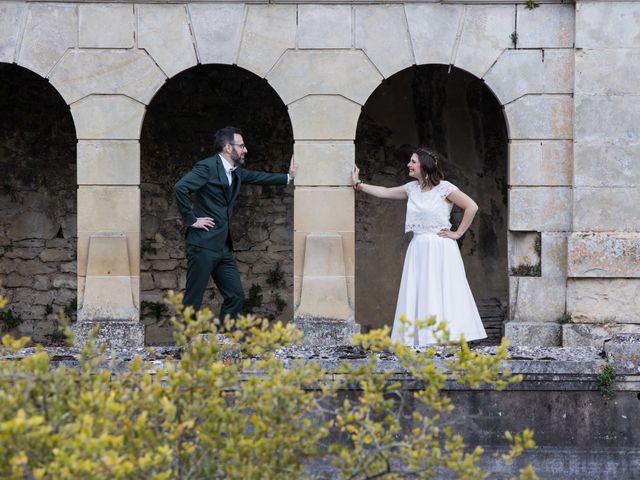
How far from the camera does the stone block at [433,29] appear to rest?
32.5 feet

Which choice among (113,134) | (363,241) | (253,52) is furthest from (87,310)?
(363,241)

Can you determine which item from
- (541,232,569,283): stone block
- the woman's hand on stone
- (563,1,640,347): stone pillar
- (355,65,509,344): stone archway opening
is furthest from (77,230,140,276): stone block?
(563,1,640,347): stone pillar

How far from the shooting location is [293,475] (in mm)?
5172

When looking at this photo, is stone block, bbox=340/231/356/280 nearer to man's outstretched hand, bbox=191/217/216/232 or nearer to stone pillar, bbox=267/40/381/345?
stone pillar, bbox=267/40/381/345

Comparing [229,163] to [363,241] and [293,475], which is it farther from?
[293,475]

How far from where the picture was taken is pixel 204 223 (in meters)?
9.09

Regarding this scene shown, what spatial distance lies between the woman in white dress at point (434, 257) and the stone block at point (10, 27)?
329cm

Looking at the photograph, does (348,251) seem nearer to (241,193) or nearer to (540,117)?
(540,117)

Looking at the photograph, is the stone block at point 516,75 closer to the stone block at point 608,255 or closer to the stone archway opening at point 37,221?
the stone block at point 608,255

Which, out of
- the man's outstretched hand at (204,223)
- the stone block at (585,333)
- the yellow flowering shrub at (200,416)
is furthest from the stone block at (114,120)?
the yellow flowering shrub at (200,416)

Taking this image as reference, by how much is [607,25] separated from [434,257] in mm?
2371

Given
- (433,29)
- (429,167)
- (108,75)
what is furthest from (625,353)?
(108,75)

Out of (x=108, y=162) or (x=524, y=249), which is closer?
(x=108, y=162)

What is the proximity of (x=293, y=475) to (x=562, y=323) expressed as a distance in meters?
5.10
